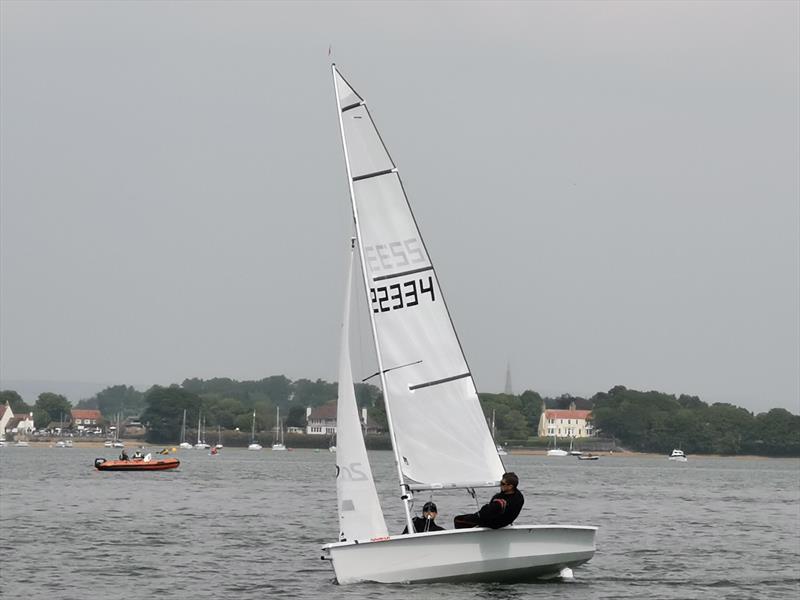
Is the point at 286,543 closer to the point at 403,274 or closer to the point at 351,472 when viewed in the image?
the point at 351,472

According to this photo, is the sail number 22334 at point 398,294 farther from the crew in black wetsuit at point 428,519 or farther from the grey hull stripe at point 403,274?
the crew in black wetsuit at point 428,519

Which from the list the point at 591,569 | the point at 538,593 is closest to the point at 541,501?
the point at 591,569

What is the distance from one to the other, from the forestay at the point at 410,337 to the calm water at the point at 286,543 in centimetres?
252

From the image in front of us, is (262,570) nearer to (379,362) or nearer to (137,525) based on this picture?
(379,362)

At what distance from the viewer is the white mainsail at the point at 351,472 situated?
2720 centimetres

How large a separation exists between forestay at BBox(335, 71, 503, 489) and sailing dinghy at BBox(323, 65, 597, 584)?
19mm

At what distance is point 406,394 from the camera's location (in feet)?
90.2

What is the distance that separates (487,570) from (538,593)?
1.26 metres

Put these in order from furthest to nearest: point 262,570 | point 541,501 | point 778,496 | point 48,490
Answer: point 778,496 → point 48,490 → point 541,501 → point 262,570

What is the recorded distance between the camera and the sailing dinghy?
88.4ft

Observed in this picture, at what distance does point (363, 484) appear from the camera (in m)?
27.4

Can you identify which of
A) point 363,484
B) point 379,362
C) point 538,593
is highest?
point 379,362

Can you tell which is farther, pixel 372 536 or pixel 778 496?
pixel 778 496

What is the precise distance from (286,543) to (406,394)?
15.2 metres
